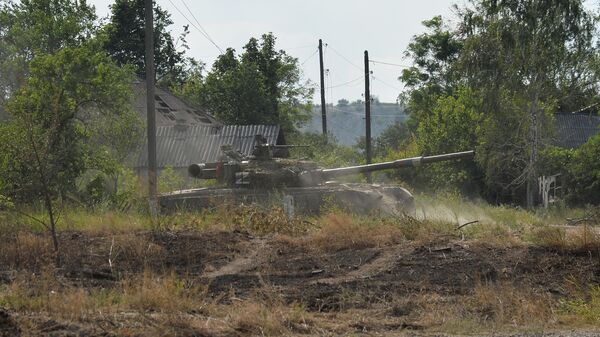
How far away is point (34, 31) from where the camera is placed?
31312mm

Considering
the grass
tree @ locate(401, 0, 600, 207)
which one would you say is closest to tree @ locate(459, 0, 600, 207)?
tree @ locate(401, 0, 600, 207)

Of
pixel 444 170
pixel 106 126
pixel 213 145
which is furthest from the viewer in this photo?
pixel 213 145

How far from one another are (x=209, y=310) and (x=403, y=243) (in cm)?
547

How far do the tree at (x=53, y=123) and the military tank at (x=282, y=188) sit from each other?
101 inches

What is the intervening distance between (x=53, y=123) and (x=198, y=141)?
1039 inches

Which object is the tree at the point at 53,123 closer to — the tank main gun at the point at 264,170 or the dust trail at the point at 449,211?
the tank main gun at the point at 264,170

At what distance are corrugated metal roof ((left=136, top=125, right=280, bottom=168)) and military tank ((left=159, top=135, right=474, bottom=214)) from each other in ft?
52.9

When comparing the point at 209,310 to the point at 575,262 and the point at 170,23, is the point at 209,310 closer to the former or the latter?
the point at 575,262

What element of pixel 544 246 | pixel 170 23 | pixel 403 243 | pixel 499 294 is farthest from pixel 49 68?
pixel 170 23

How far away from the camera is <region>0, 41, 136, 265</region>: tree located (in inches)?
605

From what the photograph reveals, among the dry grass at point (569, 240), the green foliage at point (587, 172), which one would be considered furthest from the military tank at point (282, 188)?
the green foliage at point (587, 172)

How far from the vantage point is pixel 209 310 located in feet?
32.7

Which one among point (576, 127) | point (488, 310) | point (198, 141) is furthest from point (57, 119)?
point (576, 127)

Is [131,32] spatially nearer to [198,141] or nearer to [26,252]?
[198,141]
